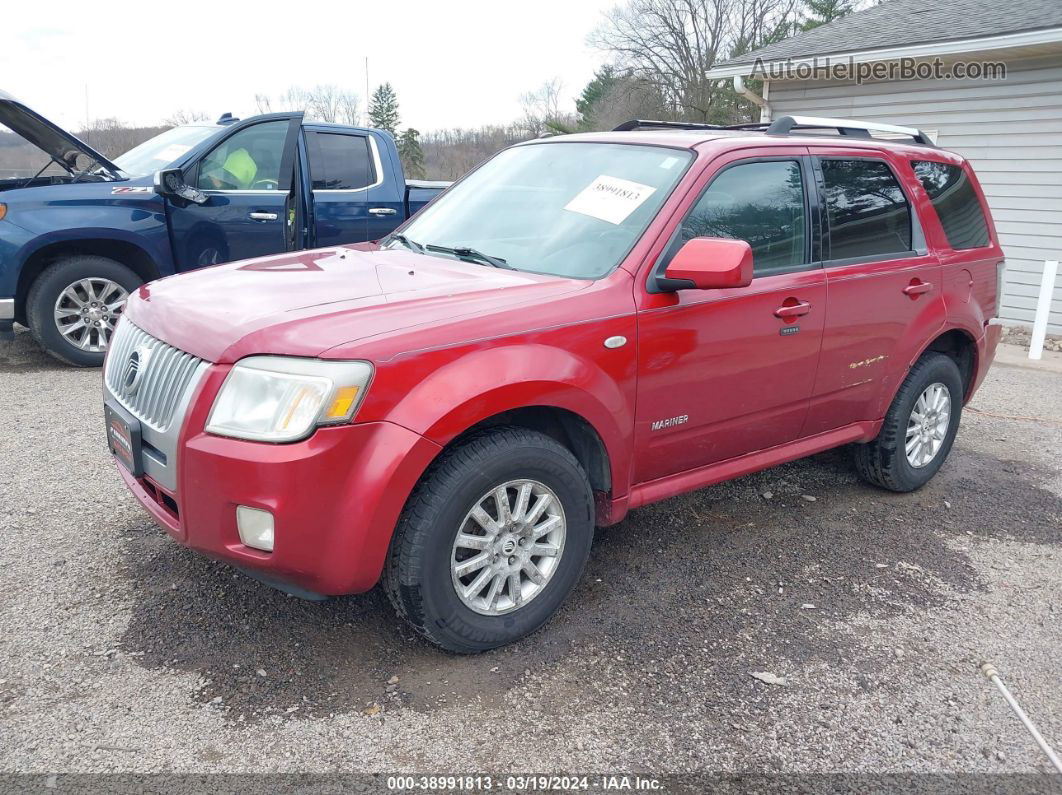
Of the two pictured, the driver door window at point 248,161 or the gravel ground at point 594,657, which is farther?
the driver door window at point 248,161

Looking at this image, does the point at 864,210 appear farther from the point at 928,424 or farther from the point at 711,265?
the point at 711,265

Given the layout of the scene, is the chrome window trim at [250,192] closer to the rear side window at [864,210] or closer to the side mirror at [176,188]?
the side mirror at [176,188]

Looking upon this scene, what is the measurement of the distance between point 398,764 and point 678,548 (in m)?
1.88

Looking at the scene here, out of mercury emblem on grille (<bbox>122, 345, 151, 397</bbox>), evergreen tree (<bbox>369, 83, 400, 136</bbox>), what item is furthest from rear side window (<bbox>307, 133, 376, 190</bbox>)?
evergreen tree (<bbox>369, 83, 400, 136</bbox>)

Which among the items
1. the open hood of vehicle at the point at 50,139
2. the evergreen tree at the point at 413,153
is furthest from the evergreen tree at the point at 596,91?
the open hood of vehicle at the point at 50,139

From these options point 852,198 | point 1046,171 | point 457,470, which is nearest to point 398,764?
point 457,470

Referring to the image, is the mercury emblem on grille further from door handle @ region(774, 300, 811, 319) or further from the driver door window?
the driver door window

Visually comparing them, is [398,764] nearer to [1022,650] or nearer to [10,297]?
[1022,650]

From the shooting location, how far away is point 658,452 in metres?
3.43

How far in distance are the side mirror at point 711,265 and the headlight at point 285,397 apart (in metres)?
1.23

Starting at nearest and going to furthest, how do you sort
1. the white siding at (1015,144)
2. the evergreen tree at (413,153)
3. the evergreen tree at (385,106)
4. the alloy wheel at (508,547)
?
the alloy wheel at (508,547) → the white siding at (1015,144) → the evergreen tree at (413,153) → the evergreen tree at (385,106)

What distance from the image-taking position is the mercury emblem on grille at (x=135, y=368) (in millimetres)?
2990

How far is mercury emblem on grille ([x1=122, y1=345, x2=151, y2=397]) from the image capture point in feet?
9.81

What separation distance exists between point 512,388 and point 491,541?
536mm
